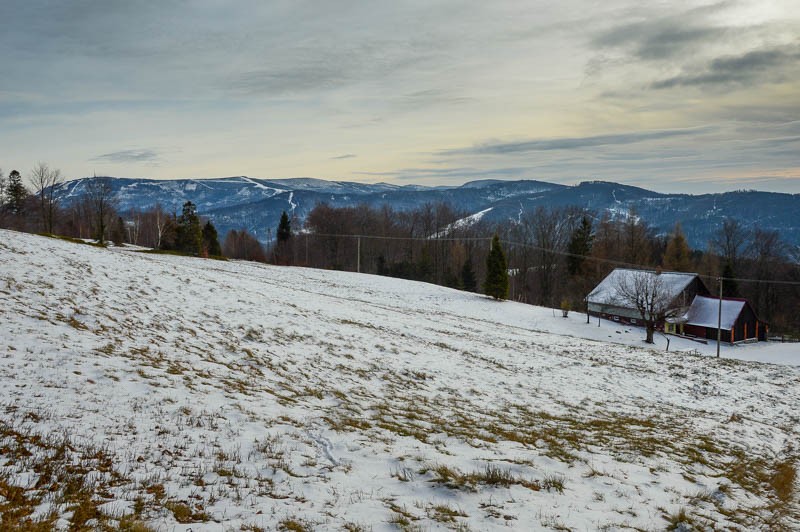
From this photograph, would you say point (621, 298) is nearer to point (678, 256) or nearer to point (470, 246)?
point (678, 256)

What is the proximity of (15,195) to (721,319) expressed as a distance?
337 feet

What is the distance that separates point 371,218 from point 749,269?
73.6m

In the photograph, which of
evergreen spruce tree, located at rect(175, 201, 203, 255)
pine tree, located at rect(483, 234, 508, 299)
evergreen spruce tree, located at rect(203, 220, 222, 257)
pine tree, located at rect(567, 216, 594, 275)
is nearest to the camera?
pine tree, located at rect(483, 234, 508, 299)

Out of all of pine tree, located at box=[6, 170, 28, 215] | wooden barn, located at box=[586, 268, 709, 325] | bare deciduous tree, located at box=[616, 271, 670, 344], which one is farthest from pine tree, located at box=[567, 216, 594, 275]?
pine tree, located at box=[6, 170, 28, 215]

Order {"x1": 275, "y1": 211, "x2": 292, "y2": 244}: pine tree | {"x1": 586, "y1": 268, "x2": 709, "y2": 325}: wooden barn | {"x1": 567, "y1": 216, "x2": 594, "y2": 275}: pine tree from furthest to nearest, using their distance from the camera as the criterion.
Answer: {"x1": 275, "y1": 211, "x2": 292, "y2": 244}: pine tree < {"x1": 567, "y1": 216, "x2": 594, "y2": 275}: pine tree < {"x1": 586, "y1": 268, "x2": 709, "y2": 325}: wooden barn

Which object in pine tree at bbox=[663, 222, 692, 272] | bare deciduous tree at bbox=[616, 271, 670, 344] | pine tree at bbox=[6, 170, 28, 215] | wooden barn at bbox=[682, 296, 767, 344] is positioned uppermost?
pine tree at bbox=[6, 170, 28, 215]

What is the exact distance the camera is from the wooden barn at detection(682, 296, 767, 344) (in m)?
49.8

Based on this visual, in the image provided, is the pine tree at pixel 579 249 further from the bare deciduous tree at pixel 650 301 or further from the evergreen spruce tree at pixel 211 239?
the evergreen spruce tree at pixel 211 239

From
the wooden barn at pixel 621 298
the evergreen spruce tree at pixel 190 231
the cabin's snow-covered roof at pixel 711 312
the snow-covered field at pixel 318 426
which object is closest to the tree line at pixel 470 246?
the evergreen spruce tree at pixel 190 231

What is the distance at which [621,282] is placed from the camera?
2039 inches

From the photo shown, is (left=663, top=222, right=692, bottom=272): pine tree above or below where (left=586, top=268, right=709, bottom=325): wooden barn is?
above

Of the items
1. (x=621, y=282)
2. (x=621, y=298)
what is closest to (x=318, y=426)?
(x=621, y=282)

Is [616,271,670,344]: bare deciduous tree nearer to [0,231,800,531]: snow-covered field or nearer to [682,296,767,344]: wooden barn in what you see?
[682,296,767,344]: wooden barn

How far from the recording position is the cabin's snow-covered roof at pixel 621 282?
5200 cm
